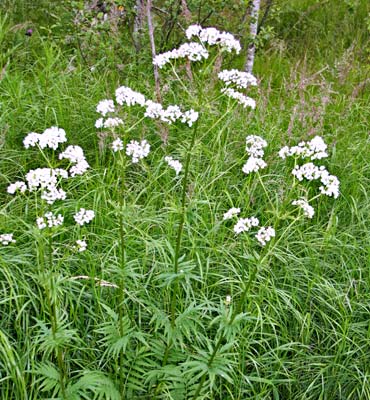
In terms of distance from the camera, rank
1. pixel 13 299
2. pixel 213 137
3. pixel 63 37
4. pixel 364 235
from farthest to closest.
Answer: pixel 63 37 < pixel 213 137 < pixel 364 235 < pixel 13 299

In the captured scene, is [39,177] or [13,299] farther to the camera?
[13,299]

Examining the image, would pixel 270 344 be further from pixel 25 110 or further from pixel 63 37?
pixel 63 37

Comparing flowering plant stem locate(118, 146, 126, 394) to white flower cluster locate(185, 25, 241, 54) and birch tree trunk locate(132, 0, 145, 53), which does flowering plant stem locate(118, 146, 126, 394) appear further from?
birch tree trunk locate(132, 0, 145, 53)

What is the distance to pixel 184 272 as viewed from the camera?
2.25 m

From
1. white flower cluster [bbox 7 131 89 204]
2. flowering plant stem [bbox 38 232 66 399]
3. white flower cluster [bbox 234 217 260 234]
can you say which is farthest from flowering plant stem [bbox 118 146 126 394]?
white flower cluster [bbox 234 217 260 234]

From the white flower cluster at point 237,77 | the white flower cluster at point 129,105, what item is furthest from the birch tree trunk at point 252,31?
the white flower cluster at point 129,105

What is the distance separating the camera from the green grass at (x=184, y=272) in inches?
90.8

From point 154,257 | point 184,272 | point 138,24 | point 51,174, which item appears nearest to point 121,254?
point 184,272

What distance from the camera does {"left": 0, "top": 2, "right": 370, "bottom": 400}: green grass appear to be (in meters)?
2.31

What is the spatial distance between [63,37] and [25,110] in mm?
1259

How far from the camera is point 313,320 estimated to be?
9.44ft

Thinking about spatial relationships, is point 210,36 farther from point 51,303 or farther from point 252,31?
point 252,31

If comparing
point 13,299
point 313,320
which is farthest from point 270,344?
point 13,299

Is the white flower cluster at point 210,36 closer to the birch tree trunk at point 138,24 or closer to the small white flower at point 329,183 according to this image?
the small white flower at point 329,183
